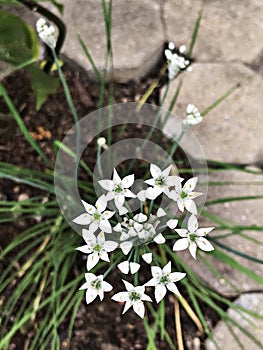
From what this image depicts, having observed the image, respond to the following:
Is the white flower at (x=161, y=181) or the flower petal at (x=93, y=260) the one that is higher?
the white flower at (x=161, y=181)

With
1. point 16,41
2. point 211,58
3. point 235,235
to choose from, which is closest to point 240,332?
point 235,235

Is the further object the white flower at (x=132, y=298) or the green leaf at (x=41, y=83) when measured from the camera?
the green leaf at (x=41, y=83)

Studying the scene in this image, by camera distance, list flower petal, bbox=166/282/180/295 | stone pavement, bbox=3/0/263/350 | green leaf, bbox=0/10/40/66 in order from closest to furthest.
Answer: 1. flower petal, bbox=166/282/180/295
2. green leaf, bbox=0/10/40/66
3. stone pavement, bbox=3/0/263/350

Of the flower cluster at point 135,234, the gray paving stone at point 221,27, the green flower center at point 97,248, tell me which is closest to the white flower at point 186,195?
the flower cluster at point 135,234

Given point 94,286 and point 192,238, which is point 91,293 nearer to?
point 94,286

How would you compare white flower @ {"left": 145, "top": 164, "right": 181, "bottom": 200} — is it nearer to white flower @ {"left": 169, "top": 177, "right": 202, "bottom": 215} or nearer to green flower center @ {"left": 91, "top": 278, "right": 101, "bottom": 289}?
white flower @ {"left": 169, "top": 177, "right": 202, "bottom": 215}

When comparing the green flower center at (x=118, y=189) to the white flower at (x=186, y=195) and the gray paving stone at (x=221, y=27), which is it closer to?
the white flower at (x=186, y=195)

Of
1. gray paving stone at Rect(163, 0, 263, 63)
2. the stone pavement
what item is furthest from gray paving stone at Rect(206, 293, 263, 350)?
gray paving stone at Rect(163, 0, 263, 63)

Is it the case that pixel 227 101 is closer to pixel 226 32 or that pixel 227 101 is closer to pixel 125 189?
pixel 226 32
